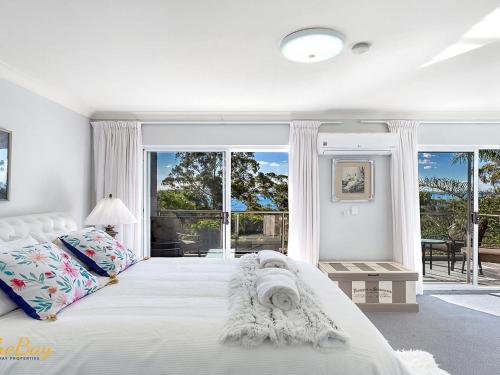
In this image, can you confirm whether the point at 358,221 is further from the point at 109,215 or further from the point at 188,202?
the point at 109,215

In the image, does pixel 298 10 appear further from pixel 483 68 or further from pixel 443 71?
pixel 483 68

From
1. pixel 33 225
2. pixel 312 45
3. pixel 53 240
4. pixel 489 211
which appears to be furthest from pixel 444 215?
pixel 33 225

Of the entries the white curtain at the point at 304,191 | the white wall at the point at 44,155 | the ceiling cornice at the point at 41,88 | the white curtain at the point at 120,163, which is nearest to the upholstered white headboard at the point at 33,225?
the white wall at the point at 44,155

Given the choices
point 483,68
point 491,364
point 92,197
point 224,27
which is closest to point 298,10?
point 224,27

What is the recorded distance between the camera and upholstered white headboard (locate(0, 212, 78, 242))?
93.8 inches

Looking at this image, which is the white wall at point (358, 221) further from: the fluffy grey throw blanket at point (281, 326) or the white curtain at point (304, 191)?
the fluffy grey throw blanket at point (281, 326)

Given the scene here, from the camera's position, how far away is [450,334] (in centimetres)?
296

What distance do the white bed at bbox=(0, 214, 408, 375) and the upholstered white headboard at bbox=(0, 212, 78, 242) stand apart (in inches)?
37.7

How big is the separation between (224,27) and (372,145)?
8.70 ft

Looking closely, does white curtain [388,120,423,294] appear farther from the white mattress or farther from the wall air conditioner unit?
the white mattress

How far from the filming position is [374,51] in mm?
2408

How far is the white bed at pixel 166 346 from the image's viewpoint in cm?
131

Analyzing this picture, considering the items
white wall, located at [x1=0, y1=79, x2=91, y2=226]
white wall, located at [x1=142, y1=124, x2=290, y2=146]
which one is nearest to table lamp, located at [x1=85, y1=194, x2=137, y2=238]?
white wall, located at [x1=0, y1=79, x2=91, y2=226]

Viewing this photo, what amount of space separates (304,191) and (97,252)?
2.52m
